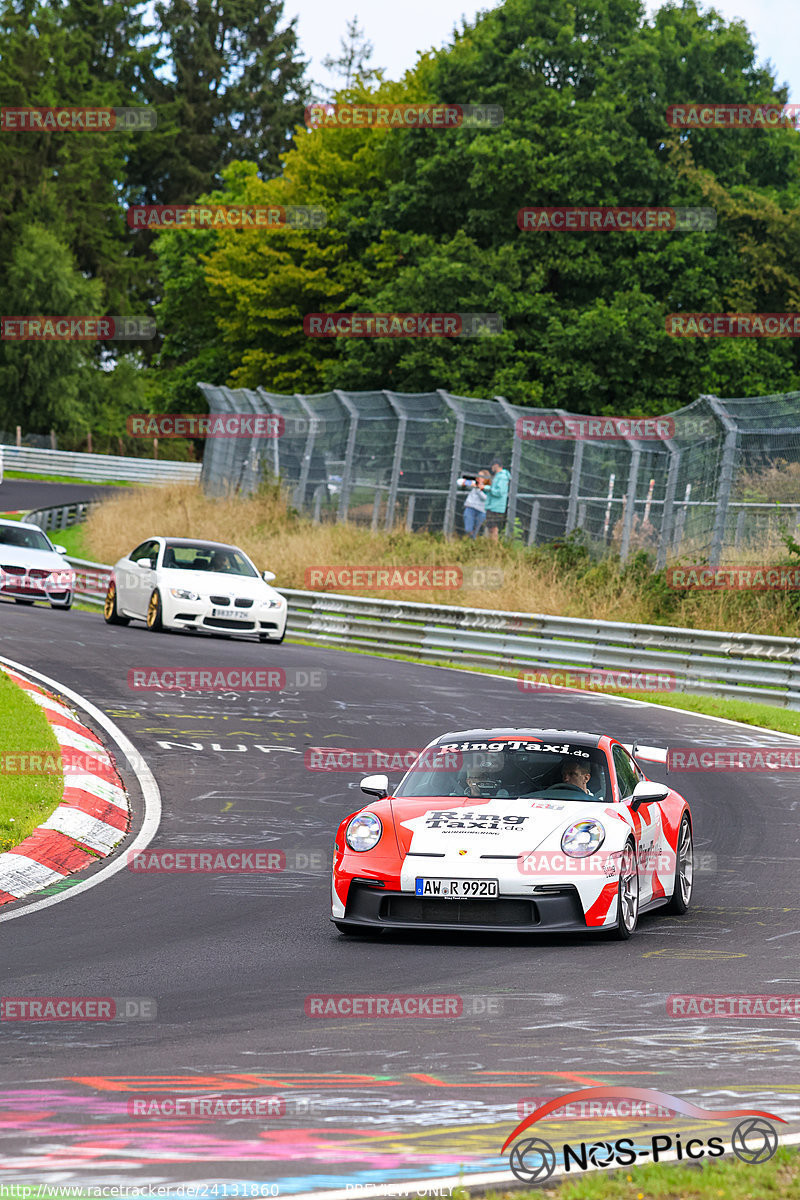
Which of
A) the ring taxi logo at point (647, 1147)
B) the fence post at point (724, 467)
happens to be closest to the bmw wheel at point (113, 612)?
the fence post at point (724, 467)

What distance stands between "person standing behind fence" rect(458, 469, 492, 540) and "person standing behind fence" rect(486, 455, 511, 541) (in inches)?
5.0

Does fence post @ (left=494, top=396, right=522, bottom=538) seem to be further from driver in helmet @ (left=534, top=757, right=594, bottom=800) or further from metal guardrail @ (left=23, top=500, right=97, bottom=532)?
metal guardrail @ (left=23, top=500, right=97, bottom=532)

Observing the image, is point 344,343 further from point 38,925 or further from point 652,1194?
point 652,1194

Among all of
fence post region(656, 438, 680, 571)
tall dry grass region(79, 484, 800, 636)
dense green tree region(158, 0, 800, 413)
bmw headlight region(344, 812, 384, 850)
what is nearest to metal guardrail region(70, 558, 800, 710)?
tall dry grass region(79, 484, 800, 636)

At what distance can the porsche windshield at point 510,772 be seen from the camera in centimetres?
923

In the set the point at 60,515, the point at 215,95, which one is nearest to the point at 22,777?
the point at 60,515

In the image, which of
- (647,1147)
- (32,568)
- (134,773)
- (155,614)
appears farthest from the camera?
(32,568)

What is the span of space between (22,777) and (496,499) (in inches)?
665

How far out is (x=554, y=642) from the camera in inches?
919

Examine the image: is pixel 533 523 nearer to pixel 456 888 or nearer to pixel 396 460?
pixel 396 460

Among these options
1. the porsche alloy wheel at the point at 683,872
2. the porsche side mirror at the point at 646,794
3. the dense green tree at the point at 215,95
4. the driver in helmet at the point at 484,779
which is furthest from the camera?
the dense green tree at the point at 215,95

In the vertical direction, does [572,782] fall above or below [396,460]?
below

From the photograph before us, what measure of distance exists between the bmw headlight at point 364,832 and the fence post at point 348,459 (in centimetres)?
2306

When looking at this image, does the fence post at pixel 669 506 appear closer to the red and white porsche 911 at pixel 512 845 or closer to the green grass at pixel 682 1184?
the red and white porsche 911 at pixel 512 845
